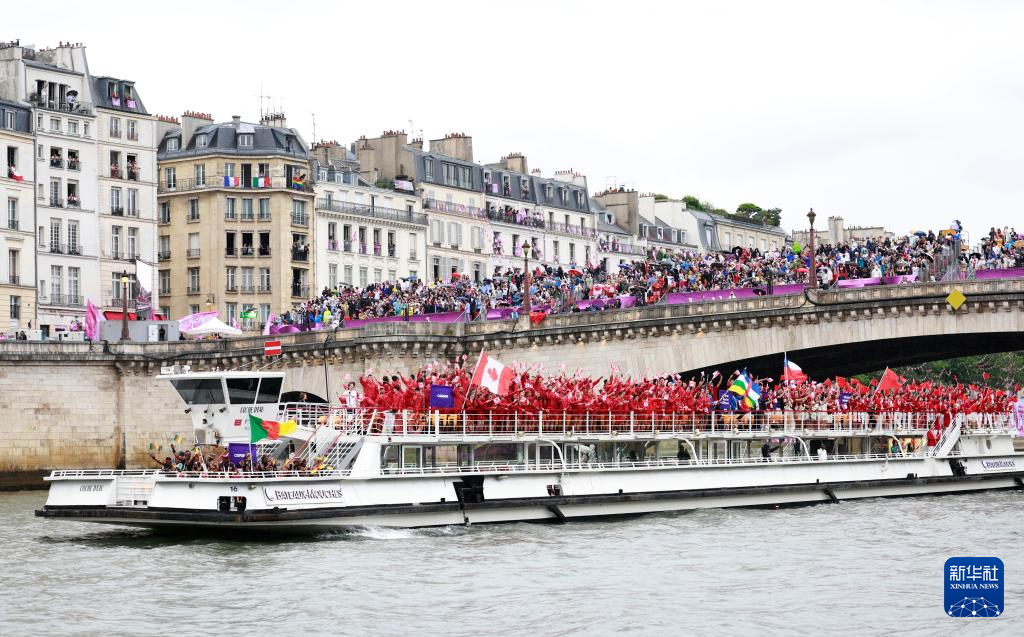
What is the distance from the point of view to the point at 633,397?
49.2 meters

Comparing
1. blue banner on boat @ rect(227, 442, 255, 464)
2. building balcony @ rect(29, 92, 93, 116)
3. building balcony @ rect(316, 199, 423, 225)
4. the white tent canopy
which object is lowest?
blue banner on boat @ rect(227, 442, 255, 464)

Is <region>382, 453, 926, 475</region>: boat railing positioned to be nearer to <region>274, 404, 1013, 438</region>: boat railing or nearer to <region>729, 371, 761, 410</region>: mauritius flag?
<region>274, 404, 1013, 438</region>: boat railing

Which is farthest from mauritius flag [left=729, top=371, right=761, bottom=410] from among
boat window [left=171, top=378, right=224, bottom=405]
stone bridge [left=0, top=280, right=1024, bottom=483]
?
boat window [left=171, top=378, right=224, bottom=405]

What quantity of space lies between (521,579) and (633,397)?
14.2 m

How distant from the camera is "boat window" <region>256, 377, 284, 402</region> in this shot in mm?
44250

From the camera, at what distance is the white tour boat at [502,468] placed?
40750 mm

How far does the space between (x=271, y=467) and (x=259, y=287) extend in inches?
1693

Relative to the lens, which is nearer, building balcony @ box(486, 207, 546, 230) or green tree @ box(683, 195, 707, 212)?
building balcony @ box(486, 207, 546, 230)

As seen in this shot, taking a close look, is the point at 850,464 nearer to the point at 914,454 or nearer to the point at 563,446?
the point at 914,454

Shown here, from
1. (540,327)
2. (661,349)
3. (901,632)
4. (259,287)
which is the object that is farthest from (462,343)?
(901,632)

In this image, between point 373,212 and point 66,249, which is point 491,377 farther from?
point 373,212

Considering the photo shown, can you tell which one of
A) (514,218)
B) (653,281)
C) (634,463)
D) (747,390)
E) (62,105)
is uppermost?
(62,105)

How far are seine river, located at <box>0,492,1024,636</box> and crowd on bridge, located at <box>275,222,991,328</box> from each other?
1552 centimetres

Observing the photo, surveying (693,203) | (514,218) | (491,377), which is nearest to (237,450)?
(491,377)
